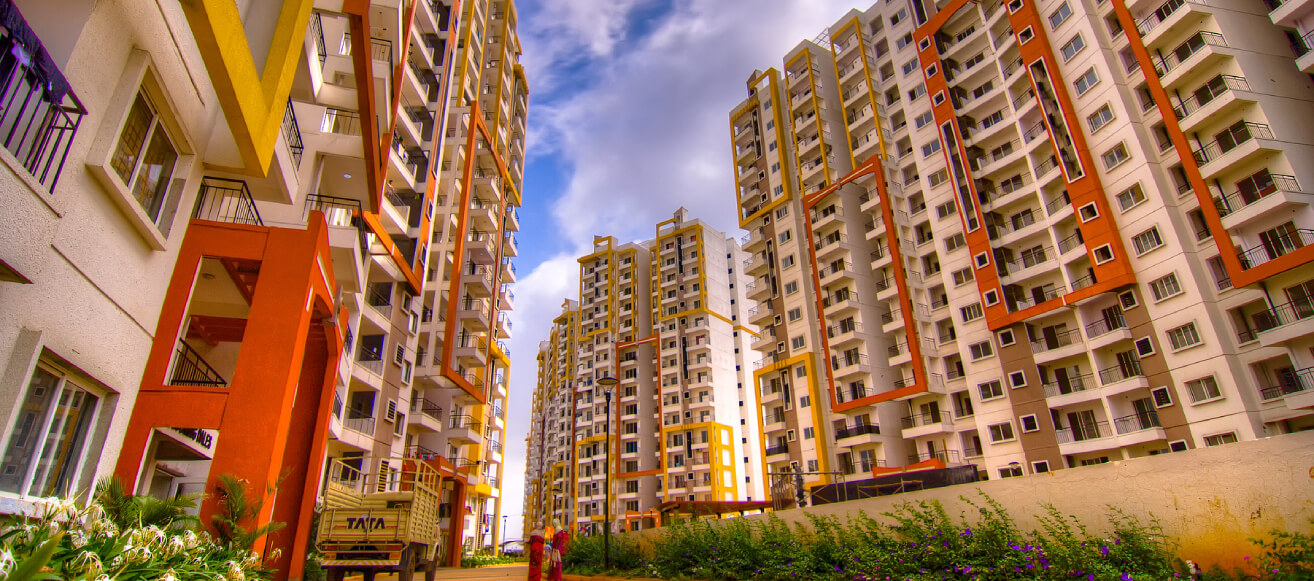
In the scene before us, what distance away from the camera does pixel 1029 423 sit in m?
35.5

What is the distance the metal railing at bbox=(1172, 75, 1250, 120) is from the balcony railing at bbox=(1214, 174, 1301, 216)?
13.6 ft

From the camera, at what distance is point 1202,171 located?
28.7 metres

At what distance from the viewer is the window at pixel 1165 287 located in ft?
96.5

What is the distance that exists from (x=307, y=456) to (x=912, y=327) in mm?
37262

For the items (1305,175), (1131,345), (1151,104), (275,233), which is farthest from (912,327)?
(275,233)

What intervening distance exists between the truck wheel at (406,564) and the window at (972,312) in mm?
35603

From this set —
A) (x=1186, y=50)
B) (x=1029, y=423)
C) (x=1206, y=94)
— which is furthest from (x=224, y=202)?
(x=1186, y=50)

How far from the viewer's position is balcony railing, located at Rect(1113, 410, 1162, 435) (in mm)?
30462

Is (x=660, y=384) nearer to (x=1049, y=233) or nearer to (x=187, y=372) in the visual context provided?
(x=1049, y=233)

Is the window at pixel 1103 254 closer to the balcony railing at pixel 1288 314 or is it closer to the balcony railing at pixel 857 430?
the balcony railing at pixel 1288 314

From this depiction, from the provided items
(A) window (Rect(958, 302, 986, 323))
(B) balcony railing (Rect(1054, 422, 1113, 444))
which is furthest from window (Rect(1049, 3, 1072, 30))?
(B) balcony railing (Rect(1054, 422, 1113, 444))

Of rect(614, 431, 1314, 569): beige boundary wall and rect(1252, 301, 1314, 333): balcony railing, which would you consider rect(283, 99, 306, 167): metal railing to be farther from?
rect(1252, 301, 1314, 333): balcony railing

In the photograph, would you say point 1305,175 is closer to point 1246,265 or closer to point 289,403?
point 1246,265

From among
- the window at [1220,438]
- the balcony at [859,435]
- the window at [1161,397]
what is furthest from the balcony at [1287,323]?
the balcony at [859,435]
